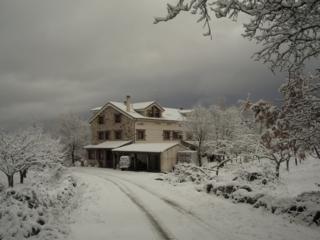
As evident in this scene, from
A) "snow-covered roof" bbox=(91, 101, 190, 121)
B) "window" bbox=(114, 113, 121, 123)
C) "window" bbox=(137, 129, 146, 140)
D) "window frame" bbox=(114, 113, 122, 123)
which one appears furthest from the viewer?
"window" bbox=(114, 113, 121, 123)

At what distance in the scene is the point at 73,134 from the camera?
63.7m

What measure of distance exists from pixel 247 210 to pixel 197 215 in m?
2.64

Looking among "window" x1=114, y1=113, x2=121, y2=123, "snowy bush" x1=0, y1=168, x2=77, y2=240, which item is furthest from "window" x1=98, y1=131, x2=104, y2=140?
"snowy bush" x1=0, y1=168, x2=77, y2=240

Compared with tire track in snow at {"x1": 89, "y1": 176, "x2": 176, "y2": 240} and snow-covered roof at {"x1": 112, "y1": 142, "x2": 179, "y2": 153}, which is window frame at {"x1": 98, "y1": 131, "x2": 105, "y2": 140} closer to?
snow-covered roof at {"x1": 112, "y1": 142, "x2": 179, "y2": 153}

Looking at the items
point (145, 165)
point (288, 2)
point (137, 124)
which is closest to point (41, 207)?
point (288, 2)

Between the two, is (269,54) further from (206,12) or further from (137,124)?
(137,124)

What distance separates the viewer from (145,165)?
153 feet

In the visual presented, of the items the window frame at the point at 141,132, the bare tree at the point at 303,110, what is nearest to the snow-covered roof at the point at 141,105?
the window frame at the point at 141,132

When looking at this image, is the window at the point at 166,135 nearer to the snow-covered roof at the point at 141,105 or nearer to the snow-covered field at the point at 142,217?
the snow-covered roof at the point at 141,105

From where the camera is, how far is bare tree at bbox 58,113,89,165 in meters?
63.2

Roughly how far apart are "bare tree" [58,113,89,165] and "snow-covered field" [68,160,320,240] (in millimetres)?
41676

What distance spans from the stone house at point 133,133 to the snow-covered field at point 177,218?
23397mm

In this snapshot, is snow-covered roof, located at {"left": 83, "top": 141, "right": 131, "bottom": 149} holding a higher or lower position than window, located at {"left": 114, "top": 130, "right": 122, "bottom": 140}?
lower

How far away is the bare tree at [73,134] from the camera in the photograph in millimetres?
63250
